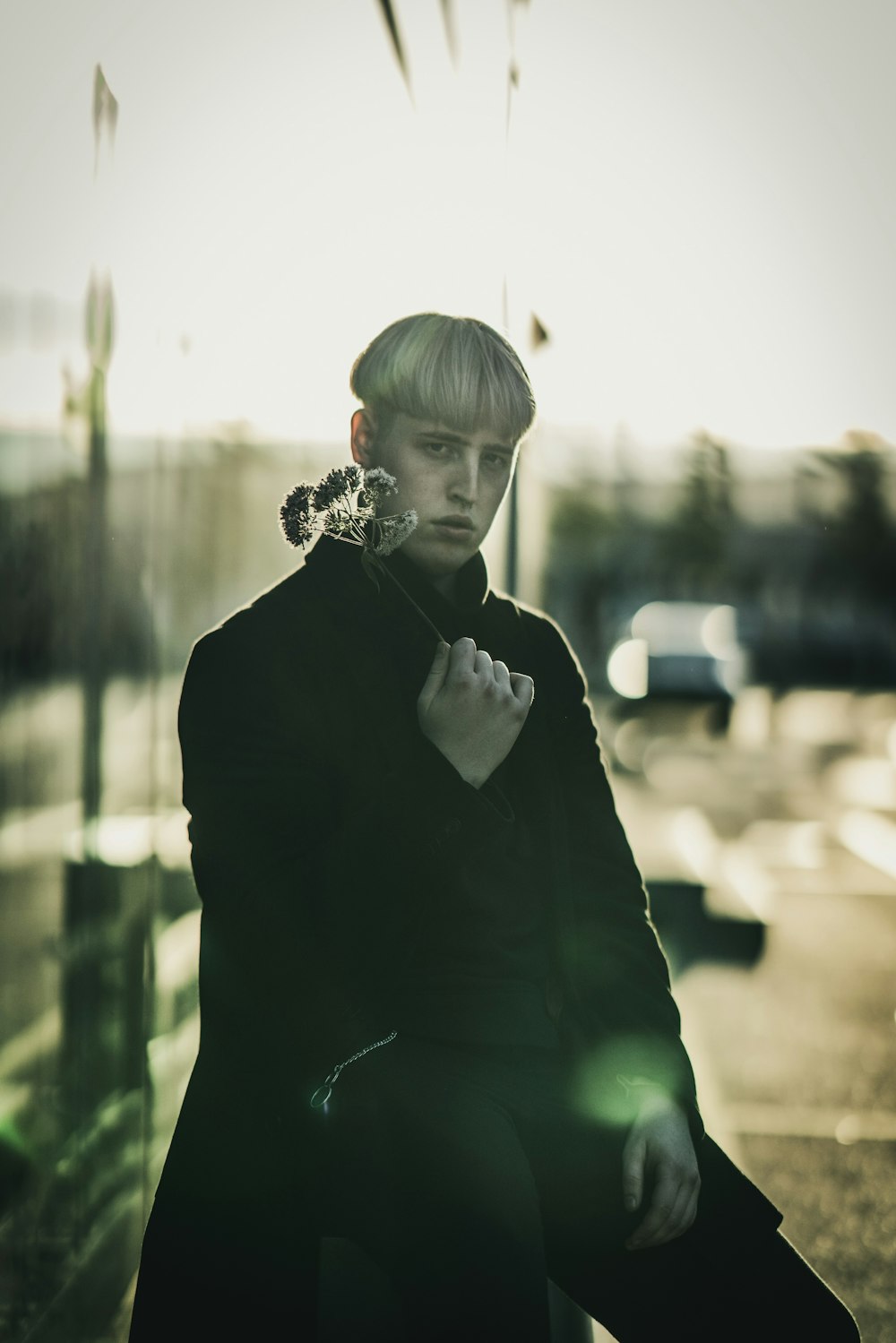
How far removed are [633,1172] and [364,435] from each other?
95 cm

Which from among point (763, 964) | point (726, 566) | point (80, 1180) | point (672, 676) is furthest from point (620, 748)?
point (726, 566)

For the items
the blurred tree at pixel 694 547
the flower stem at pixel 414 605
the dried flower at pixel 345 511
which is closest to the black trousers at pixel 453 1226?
the flower stem at pixel 414 605

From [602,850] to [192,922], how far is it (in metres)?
2.62

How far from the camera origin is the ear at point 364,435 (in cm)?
165

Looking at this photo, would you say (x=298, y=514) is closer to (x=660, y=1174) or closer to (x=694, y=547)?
(x=660, y=1174)

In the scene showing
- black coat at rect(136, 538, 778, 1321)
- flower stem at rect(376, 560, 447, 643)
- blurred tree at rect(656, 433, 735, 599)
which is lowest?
black coat at rect(136, 538, 778, 1321)

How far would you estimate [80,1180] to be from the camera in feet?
8.97

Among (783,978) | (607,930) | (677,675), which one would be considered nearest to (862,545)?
(677,675)

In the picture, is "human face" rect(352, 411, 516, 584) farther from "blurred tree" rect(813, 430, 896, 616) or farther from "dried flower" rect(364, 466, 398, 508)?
"blurred tree" rect(813, 430, 896, 616)

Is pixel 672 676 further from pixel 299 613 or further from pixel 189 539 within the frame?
pixel 299 613

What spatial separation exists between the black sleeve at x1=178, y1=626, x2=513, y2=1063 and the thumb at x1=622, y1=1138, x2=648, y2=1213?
1.05 feet

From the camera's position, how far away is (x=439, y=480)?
5.24ft

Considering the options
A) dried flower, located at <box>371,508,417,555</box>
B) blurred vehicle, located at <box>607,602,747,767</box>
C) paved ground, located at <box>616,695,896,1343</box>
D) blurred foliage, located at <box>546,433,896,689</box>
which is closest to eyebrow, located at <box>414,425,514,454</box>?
dried flower, located at <box>371,508,417,555</box>

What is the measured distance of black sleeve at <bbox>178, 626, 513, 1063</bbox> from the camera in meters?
1.40
